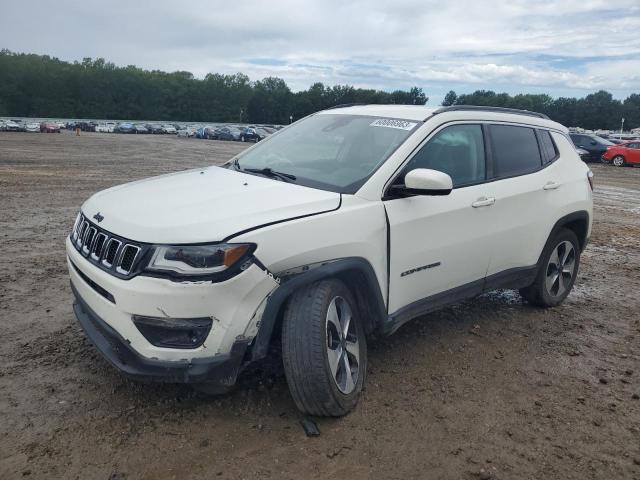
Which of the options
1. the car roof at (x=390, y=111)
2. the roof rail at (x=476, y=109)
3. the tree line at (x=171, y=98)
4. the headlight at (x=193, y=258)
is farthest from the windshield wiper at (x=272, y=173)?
the tree line at (x=171, y=98)

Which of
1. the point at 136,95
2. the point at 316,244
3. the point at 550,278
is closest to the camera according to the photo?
the point at 316,244

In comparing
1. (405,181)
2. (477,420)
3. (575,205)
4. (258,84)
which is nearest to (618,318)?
(575,205)

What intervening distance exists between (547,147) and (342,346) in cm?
309

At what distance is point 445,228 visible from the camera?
12.8 ft

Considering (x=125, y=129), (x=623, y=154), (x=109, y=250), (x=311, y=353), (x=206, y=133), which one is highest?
(x=109, y=250)

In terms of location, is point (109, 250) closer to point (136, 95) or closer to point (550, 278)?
point (550, 278)

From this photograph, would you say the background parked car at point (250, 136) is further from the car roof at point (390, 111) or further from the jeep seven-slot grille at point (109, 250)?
the jeep seven-slot grille at point (109, 250)

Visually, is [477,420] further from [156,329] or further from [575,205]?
[575,205]

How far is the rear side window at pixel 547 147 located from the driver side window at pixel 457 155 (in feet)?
3.19

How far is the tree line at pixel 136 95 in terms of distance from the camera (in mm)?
114438

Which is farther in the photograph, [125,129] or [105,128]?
[105,128]

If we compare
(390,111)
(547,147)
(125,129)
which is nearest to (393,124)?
(390,111)

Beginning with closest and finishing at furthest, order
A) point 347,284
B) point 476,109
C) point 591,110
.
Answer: point 347,284 → point 476,109 → point 591,110

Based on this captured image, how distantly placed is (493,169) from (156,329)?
294cm
